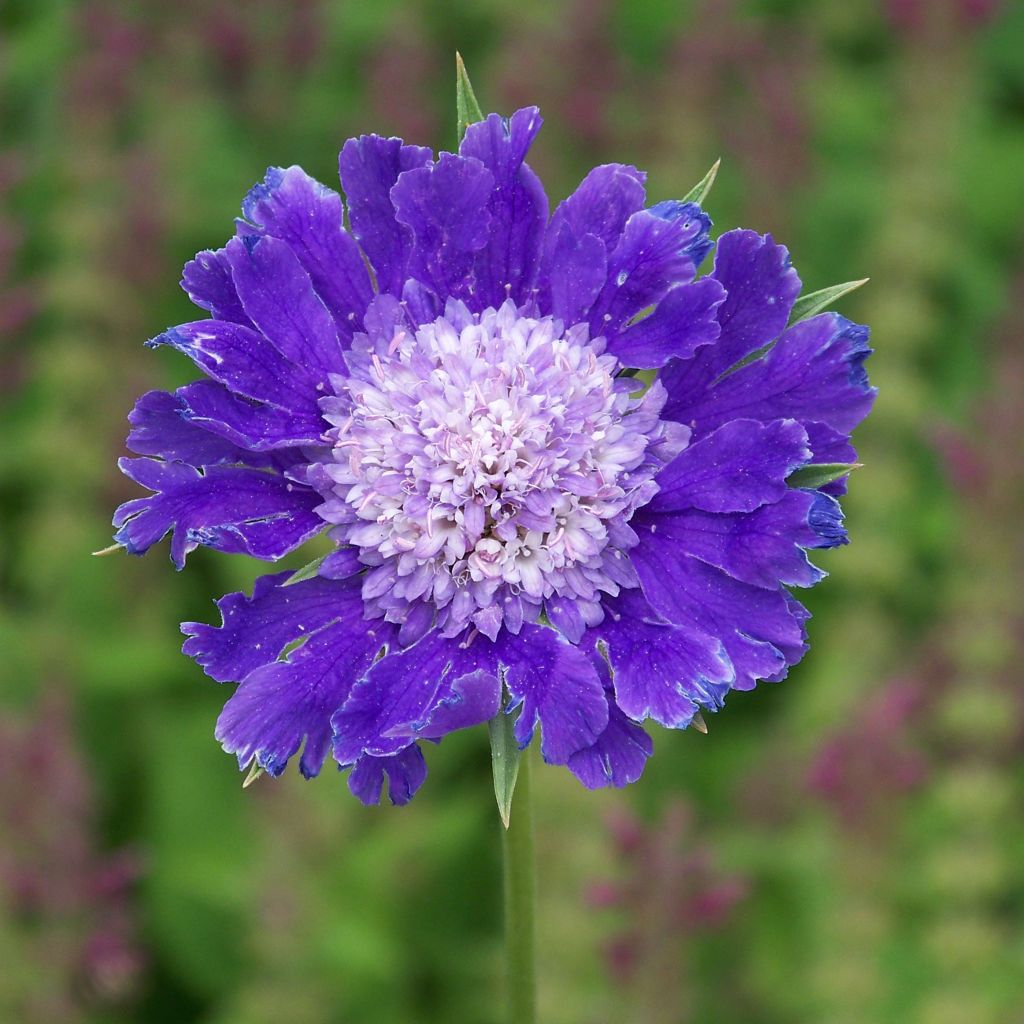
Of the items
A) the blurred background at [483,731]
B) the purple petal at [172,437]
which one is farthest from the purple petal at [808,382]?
the blurred background at [483,731]

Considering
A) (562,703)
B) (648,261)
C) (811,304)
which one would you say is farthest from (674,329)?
(562,703)

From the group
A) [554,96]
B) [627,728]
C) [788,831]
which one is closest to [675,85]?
[554,96]

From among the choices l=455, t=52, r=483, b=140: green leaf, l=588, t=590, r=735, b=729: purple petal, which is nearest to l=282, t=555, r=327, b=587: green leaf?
l=588, t=590, r=735, b=729: purple petal

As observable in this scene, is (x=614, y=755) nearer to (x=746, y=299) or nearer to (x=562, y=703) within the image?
(x=562, y=703)

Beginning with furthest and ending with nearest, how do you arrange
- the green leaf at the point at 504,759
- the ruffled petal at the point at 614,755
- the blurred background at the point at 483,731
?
the blurred background at the point at 483,731 < the ruffled petal at the point at 614,755 < the green leaf at the point at 504,759

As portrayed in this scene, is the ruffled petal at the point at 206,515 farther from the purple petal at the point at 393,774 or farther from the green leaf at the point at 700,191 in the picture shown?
the green leaf at the point at 700,191

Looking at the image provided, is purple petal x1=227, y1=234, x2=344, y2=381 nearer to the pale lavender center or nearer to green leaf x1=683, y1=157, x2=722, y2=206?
the pale lavender center
